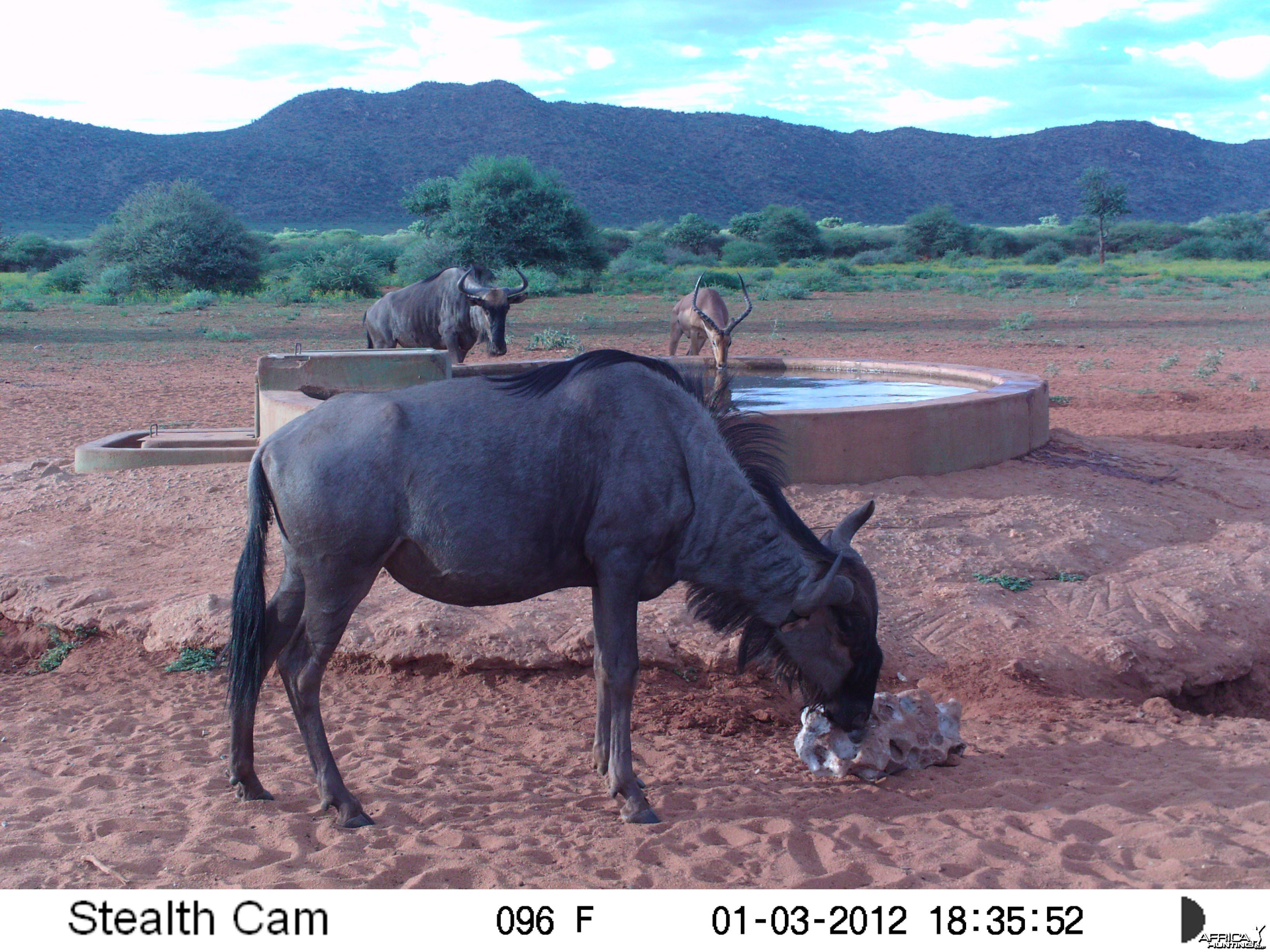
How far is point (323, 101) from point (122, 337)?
251 feet

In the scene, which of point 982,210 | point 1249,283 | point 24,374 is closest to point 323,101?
point 982,210

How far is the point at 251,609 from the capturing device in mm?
4020

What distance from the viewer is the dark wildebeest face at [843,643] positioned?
405 centimetres

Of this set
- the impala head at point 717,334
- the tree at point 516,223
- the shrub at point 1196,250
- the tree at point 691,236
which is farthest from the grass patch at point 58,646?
the shrub at point 1196,250

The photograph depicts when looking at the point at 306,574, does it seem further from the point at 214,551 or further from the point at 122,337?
the point at 122,337

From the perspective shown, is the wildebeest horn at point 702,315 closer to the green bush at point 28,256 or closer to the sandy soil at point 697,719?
the sandy soil at point 697,719

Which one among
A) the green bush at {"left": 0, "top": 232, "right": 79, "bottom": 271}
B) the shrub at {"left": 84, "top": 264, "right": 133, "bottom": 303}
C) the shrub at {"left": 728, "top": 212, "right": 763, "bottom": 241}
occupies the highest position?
the shrub at {"left": 728, "top": 212, "right": 763, "bottom": 241}

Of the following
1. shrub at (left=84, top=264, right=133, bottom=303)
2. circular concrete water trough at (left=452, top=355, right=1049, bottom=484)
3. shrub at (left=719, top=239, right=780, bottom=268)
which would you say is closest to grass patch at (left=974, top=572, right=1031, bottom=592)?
circular concrete water trough at (left=452, top=355, right=1049, bottom=484)

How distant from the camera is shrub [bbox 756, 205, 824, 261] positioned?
51.7 metres

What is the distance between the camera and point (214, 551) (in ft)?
23.1

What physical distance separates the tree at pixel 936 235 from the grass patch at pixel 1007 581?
5006 centimetres

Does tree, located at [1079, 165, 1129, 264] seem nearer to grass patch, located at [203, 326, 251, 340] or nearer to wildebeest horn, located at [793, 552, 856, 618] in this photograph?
grass patch, located at [203, 326, 251, 340]

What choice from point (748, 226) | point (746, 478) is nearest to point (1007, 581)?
point (746, 478)

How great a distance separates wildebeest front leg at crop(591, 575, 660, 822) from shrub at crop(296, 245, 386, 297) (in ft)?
93.0
